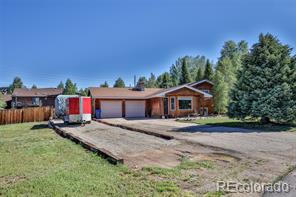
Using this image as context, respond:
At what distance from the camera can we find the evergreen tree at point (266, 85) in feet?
48.5

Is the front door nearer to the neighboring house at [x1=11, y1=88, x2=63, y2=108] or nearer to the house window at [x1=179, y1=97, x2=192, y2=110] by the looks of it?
the house window at [x1=179, y1=97, x2=192, y2=110]

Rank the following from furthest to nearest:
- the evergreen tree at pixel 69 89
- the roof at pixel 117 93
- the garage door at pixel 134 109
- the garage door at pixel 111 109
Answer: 1. the evergreen tree at pixel 69 89
2. the garage door at pixel 134 109
3. the garage door at pixel 111 109
4. the roof at pixel 117 93

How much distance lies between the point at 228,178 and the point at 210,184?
0.59 m

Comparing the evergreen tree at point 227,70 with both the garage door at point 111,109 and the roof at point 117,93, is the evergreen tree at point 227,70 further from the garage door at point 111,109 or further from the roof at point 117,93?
the garage door at point 111,109

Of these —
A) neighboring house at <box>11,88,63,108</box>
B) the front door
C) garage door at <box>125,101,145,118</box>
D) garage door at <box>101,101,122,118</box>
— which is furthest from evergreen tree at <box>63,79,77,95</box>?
the front door

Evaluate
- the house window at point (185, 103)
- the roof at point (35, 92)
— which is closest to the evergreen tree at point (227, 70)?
the house window at point (185, 103)

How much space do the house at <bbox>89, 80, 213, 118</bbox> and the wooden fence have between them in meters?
5.29

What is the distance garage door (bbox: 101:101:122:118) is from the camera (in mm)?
27595

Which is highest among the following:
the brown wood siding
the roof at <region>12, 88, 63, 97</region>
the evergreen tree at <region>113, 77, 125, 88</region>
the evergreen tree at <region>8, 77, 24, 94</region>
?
the evergreen tree at <region>8, 77, 24, 94</region>

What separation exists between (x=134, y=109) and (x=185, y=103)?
6020 mm

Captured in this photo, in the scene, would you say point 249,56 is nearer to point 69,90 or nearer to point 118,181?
point 118,181

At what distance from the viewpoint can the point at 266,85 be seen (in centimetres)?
1548

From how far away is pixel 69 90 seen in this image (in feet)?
188

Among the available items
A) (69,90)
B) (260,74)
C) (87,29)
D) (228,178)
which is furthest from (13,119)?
(69,90)
